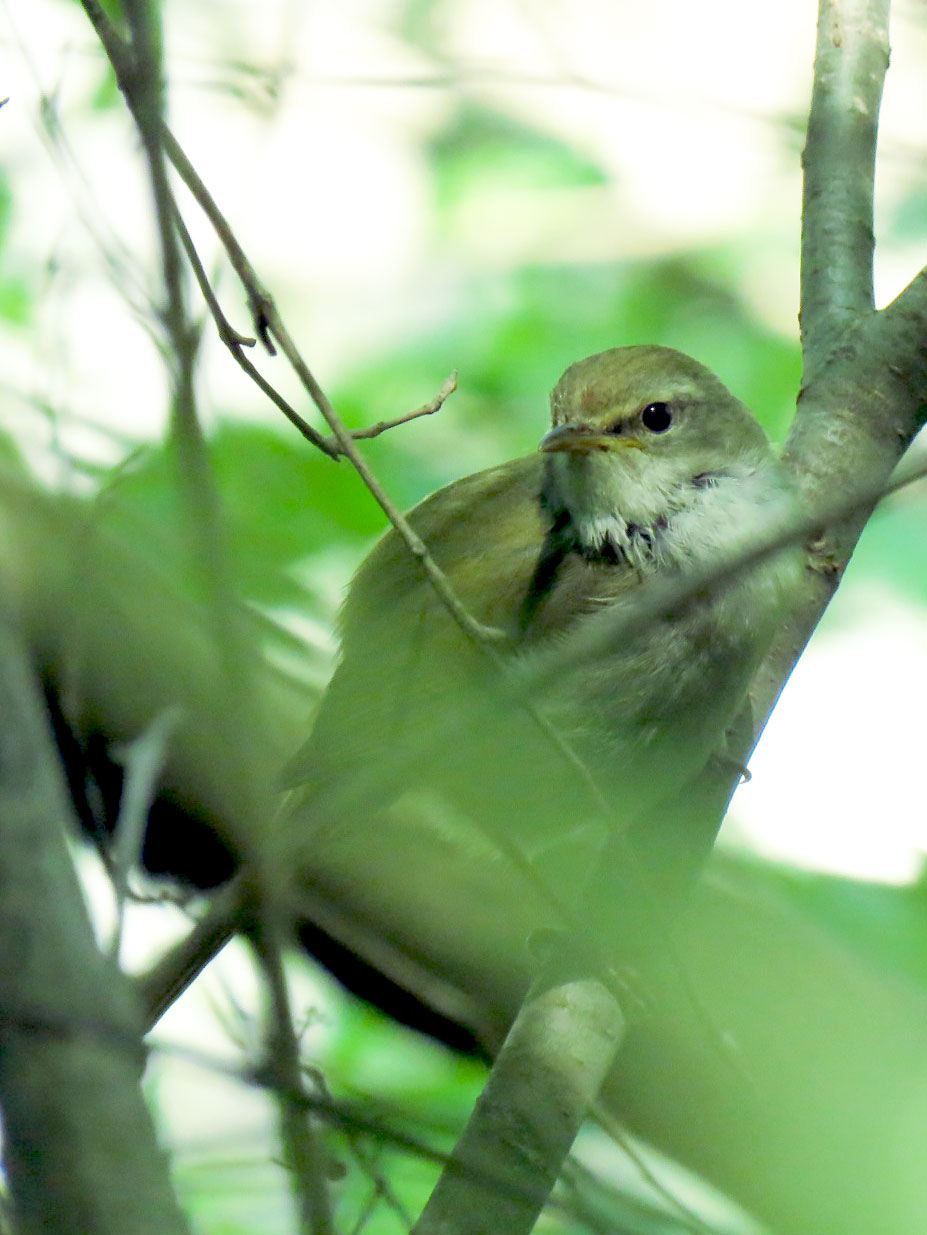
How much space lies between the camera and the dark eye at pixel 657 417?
3.73m

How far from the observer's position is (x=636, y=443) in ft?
12.0

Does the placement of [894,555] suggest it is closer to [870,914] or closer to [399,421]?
[870,914]

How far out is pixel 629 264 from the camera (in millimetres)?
6027

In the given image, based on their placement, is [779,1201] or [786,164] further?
[786,164]

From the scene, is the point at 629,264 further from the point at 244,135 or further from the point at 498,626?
the point at 498,626

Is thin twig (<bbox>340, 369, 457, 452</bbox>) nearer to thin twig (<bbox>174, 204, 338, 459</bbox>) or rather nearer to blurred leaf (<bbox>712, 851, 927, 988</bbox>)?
thin twig (<bbox>174, 204, 338, 459</bbox>)

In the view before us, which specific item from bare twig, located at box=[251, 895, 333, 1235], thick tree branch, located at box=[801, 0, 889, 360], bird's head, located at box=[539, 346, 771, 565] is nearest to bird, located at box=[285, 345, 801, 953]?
bird's head, located at box=[539, 346, 771, 565]

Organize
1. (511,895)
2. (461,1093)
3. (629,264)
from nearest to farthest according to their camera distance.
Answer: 1. (511,895)
2. (461,1093)
3. (629,264)

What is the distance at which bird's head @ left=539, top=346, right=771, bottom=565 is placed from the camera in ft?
11.7

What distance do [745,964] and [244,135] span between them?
3.67 meters

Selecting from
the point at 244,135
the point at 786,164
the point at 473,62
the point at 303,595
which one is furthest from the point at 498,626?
the point at 786,164

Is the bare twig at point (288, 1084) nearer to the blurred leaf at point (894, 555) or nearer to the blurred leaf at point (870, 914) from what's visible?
the blurred leaf at point (870, 914)

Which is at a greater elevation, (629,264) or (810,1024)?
(629,264)

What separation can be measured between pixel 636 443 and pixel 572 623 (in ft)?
1.81
